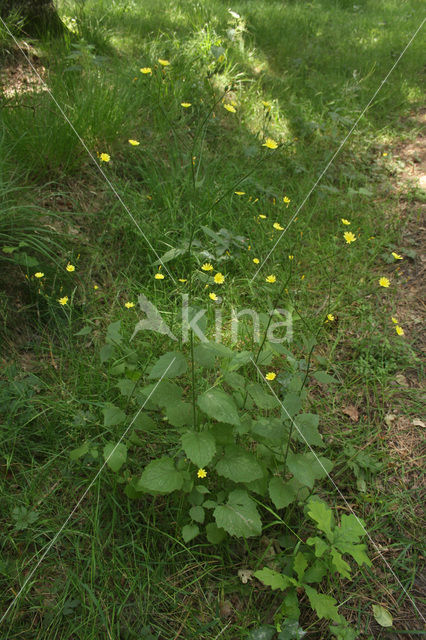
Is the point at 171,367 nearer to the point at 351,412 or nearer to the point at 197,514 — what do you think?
the point at 197,514

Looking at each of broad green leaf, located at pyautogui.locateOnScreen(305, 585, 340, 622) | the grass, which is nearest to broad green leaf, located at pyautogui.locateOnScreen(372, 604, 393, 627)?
the grass

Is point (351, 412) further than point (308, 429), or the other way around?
point (351, 412)

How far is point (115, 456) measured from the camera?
1379mm

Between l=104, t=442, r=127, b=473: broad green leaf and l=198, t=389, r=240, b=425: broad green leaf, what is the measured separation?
351 mm

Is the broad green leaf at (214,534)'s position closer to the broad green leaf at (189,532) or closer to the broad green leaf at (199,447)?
the broad green leaf at (189,532)

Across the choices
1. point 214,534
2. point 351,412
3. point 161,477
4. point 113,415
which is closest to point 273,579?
Result: point 214,534

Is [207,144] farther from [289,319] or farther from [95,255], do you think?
[289,319]

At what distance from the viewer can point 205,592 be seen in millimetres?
1349

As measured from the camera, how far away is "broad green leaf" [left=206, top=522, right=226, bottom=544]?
1.37m

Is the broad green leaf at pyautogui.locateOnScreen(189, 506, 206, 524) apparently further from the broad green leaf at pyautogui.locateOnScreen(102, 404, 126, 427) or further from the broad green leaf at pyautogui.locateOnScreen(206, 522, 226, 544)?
the broad green leaf at pyautogui.locateOnScreen(102, 404, 126, 427)

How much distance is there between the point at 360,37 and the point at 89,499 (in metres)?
5.71

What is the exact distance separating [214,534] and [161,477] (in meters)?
0.28

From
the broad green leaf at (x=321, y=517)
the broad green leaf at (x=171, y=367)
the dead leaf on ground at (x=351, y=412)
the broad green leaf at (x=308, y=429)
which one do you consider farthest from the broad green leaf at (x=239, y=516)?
the dead leaf on ground at (x=351, y=412)

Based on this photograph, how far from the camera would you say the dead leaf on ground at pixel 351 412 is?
1.88 meters
